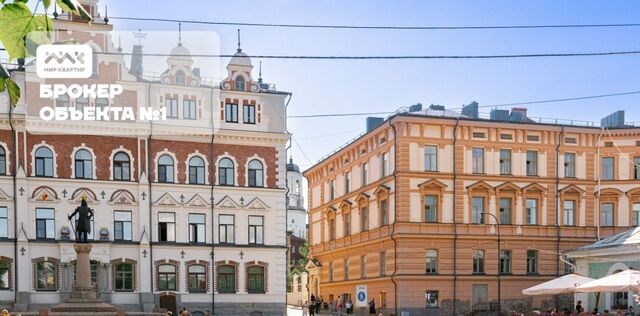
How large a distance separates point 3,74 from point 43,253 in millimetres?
35886

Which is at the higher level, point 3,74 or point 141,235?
point 3,74

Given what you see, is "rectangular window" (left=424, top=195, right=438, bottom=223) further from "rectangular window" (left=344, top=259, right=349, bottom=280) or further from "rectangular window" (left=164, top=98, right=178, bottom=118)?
"rectangular window" (left=164, top=98, right=178, bottom=118)

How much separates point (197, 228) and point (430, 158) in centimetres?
1556

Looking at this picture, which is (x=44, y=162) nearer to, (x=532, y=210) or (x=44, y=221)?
(x=44, y=221)

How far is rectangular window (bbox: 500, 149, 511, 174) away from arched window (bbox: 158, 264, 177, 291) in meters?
21.7

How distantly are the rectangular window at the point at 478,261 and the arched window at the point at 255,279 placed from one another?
14349 mm

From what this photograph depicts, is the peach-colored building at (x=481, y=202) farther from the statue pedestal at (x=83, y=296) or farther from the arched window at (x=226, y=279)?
the statue pedestal at (x=83, y=296)

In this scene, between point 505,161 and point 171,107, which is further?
point 505,161

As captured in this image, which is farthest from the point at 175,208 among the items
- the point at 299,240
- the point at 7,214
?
the point at 299,240

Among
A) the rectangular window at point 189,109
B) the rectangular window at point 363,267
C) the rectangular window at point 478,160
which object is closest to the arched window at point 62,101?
the rectangular window at point 189,109

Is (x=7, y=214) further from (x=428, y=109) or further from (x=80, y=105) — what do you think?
(x=428, y=109)

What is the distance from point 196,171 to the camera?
1486 inches

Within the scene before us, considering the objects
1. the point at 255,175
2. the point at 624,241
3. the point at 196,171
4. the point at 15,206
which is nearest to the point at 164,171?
the point at 196,171

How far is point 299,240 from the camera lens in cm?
10588
